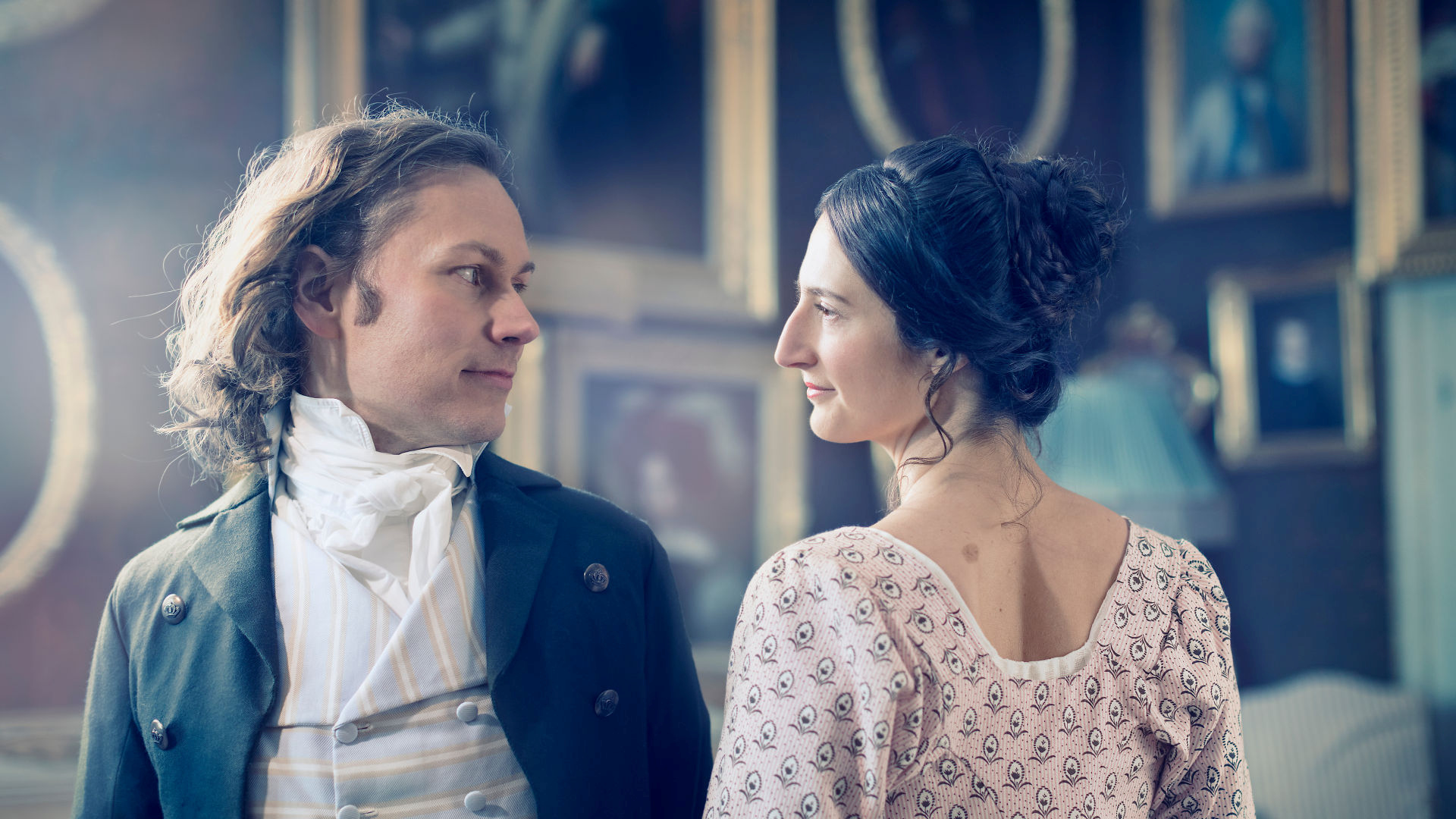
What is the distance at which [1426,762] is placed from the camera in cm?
392

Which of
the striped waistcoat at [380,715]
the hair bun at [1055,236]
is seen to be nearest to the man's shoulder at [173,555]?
the striped waistcoat at [380,715]

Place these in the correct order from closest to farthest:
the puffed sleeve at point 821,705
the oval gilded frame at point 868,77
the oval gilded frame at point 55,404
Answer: the puffed sleeve at point 821,705 → the oval gilded frame at point 55,404 → the oval gilded frame at point 868,77

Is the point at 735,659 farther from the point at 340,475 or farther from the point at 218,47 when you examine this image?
the point at 218,47

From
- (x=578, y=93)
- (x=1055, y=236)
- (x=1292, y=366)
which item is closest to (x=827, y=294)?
(x=1055, y=236)

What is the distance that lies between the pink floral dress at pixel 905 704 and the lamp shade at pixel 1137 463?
2599 mm

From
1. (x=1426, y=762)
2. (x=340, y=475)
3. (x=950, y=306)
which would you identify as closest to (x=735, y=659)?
(x=950, y=306)

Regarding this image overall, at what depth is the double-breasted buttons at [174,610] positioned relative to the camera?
156cm

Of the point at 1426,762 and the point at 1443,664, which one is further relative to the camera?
the point at 1443,664

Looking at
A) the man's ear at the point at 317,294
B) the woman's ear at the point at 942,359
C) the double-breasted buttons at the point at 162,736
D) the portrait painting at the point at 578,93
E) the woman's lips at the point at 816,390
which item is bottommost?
the double-breasted buttons at the point at 162,736

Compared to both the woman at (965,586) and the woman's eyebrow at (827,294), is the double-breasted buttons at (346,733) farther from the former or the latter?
the woman's eyebrow at (827,294)

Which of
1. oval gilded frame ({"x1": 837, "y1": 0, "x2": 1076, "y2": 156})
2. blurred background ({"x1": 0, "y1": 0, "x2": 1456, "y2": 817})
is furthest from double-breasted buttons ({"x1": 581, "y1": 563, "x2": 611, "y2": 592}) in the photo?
oval gilded frame ({"x1": 837, "y1": 0, "x2": 1076, "y2": 156})

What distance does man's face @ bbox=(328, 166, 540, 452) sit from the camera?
1580mm

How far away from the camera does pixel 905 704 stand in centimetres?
123

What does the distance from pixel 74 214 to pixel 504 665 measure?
160cm
